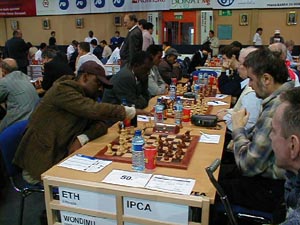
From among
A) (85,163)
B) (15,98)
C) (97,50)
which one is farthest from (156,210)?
(97,50)

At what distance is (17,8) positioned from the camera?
11.7 metres

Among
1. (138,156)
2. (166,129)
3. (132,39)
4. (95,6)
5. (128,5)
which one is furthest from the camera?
(95,6)

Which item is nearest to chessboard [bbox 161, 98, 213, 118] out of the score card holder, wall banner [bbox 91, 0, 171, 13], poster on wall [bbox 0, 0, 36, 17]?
the score card holder

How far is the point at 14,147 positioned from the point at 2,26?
38.8 feet

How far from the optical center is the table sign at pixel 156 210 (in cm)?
151

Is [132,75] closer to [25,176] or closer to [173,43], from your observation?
[25,176]

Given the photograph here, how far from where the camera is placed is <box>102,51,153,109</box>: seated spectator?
3.14m

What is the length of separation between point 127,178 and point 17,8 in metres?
11.7

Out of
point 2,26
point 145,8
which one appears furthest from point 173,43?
point 2,26

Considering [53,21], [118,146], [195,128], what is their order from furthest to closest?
1. [53,21]
2. [195,128]
3. [118,146]

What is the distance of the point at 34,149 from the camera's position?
2.12 m

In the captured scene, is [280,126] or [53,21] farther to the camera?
[53,21]

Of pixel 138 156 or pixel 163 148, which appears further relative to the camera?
pixel 163 148

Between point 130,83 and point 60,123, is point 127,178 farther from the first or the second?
point 130,83
